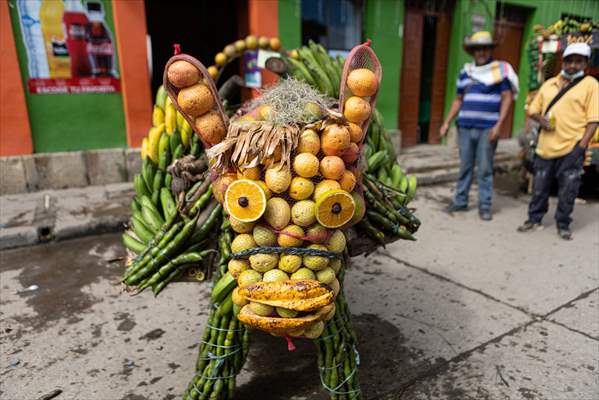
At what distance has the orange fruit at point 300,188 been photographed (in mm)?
1633

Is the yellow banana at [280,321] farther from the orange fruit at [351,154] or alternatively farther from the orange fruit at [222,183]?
the orange fruit at [351,154]

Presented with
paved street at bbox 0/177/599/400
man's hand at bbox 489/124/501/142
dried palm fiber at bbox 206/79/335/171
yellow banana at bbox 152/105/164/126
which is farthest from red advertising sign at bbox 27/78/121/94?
dried palm fiber at bbox 206/79/335/171

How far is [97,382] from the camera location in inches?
99.7

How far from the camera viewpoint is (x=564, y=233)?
4863mm

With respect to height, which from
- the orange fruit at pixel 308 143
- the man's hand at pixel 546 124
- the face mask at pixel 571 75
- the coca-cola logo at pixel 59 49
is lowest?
the man's hand at pixel 546 124

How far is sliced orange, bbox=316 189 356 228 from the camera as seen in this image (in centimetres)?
162

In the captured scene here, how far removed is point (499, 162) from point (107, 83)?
697 cm

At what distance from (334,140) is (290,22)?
6.22 meters

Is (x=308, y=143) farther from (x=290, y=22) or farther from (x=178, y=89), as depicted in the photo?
(x=290, y=22)

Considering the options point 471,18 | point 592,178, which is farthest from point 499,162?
point 471,18

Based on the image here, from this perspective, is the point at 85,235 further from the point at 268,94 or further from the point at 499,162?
the point at 499,162

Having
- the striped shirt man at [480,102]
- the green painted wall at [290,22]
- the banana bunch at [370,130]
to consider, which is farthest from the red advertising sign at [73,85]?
the striped shirt man at [480,102]

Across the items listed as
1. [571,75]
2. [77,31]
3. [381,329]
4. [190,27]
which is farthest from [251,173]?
[190,27]

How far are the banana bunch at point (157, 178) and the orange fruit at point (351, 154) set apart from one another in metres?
1.00
